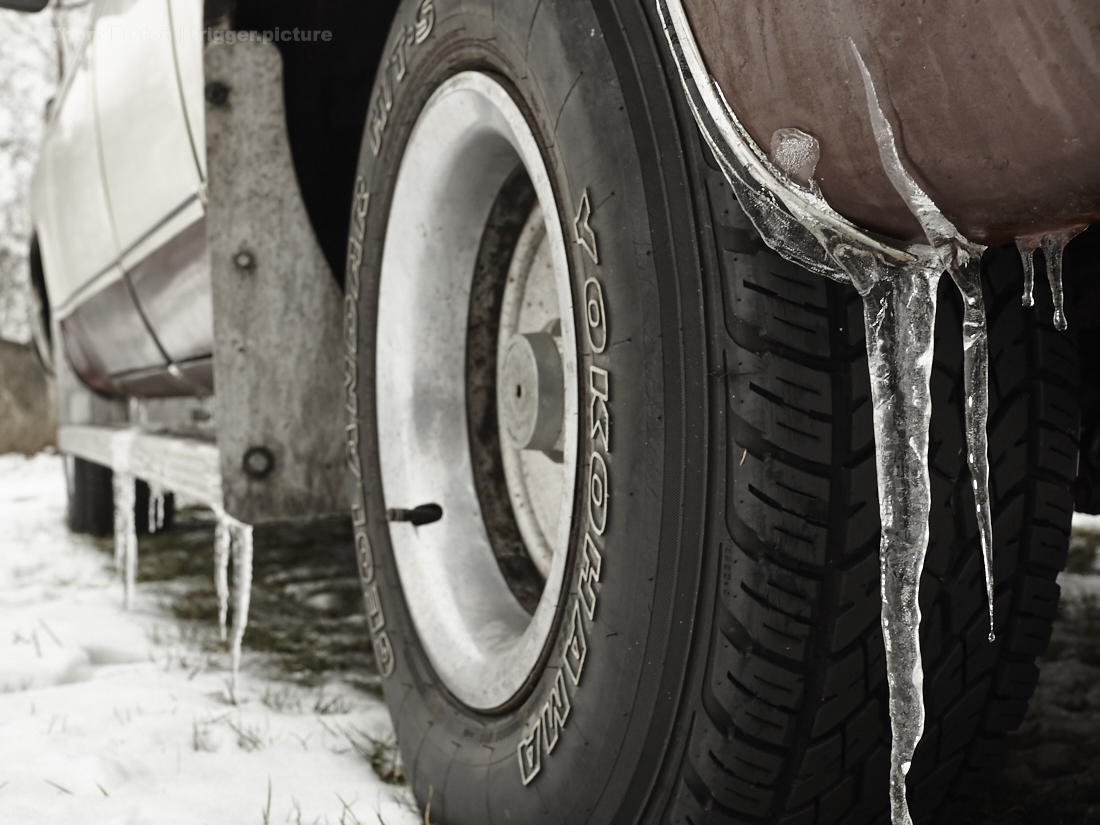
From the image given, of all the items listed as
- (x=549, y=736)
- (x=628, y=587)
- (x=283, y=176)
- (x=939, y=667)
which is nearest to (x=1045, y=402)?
(x=939, y=667)

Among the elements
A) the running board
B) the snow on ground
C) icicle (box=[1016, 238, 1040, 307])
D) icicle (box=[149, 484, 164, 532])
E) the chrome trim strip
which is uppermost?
the chrome trim strip

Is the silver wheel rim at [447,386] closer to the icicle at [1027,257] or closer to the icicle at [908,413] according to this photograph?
the icicle at [908,413]

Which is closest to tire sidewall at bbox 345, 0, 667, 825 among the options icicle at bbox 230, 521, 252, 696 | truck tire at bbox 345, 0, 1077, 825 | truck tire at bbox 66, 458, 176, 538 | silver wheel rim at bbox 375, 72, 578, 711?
truck tire at bbox 345, 0, 1077, 825

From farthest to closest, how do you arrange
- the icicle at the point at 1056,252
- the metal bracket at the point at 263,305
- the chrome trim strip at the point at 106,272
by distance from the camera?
the chrome trim strip at the point at 106,272 < the metal bracket at the point at 263,305 < the icicle at the point at 1056,252

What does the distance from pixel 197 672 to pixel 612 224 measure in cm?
141

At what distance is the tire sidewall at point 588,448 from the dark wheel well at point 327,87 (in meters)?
0.48

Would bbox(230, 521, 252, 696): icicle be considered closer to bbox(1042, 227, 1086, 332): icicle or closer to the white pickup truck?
the white pickup truck

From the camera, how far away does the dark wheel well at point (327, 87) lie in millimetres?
1562

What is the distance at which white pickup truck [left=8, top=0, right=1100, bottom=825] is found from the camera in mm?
735

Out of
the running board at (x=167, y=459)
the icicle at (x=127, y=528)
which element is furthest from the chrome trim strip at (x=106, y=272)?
the icicle at (x=127, y=528)

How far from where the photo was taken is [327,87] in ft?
5.39

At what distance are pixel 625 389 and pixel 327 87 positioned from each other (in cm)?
103

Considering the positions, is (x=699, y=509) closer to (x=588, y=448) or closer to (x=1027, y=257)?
(x=588, y=448)

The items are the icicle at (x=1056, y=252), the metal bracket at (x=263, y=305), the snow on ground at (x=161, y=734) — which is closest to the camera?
the icicle at (x=1056, y=252)
